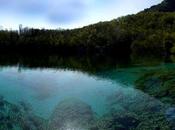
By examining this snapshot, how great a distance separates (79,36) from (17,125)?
91.6 m

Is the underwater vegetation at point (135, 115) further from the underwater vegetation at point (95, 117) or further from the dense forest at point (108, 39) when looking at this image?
the dense forest at point (108, 39)

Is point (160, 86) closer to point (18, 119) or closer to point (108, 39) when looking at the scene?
point (18, 119)

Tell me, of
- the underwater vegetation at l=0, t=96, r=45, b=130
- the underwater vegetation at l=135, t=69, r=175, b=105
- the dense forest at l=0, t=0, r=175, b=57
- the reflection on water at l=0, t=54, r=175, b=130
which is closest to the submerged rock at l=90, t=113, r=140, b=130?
the reflection on water at l=0, t=54, r=175, b=130

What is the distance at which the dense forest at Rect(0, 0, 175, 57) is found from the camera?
295 feet

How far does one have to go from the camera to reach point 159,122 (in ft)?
57.3

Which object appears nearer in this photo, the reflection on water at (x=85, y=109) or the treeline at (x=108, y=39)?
the reflection on water at (x=85, y=109)

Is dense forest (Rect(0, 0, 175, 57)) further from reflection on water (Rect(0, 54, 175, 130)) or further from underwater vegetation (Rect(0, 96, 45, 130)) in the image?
underwater vegetation (Rect(0, 96, 45, 130))

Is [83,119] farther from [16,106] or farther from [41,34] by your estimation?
[41,34]

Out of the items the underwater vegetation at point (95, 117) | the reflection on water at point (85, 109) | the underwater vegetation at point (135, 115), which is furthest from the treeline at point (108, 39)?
the underwater vegetation at point (95, 117)

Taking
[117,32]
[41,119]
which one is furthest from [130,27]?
[41,119]

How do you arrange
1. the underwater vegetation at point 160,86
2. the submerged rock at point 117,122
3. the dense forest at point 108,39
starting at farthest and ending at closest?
the dense forest at point 108,39, the underwater vegetation at point 160,86, the submerged rock at point 117,122

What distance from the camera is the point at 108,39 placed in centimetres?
9756

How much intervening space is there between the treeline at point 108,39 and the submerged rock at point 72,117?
61406 millimetres

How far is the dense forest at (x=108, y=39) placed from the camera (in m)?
89.8
